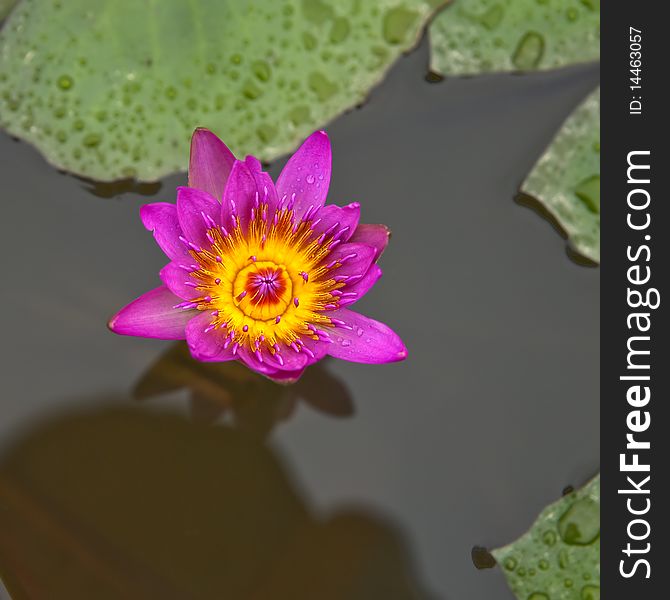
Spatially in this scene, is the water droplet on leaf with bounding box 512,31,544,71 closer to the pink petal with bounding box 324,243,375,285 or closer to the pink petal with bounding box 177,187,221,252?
the pink petal with bounding box 324,243,375,285

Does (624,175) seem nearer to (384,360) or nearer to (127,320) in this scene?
(384,360)

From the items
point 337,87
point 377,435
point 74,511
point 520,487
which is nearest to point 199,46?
point 337,87

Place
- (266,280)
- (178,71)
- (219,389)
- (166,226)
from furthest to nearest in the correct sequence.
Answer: (219,389) < (178,71) < (266,280) < (166,226)

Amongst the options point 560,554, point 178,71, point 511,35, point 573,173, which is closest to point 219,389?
point 178,71

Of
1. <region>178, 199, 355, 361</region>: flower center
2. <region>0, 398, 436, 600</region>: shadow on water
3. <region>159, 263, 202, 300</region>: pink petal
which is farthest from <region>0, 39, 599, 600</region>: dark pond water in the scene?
<region>159, 263, 202, 300</region>: pink petal

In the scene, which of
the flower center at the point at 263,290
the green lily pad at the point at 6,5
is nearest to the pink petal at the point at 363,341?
the flower center at the point at 263,290

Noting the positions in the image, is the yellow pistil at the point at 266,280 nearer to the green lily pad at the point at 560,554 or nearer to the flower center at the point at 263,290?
the flower center at the point at 263,290

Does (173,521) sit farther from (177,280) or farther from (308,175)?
(308,175)
